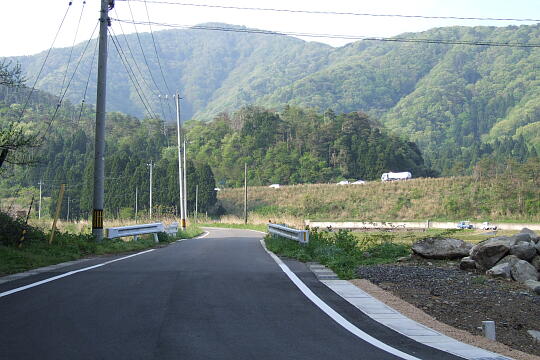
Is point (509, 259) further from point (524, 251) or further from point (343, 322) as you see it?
point (343, 322)

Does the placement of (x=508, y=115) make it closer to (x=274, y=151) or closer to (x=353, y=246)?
(x=274, y=151)

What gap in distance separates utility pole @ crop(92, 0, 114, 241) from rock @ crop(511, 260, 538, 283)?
46.0ft

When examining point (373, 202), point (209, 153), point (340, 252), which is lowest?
point (340, 252)

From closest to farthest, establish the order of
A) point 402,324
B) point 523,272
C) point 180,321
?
1. point 180,321
2. point 402,324
3. point 523,272

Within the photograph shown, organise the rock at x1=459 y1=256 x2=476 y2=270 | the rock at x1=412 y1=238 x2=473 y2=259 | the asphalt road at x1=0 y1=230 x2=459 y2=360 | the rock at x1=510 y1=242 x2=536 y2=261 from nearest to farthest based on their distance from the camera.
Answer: the asphalt road at x1=0 y1=230 x2=459 y2=360 → the rock at x1=459 y1=256 x2=476 y2=270 → the rock at x1=510 y1=242 x2=536 y2=261 → the rock at x1=412 y1=238 x2=473 y2=259

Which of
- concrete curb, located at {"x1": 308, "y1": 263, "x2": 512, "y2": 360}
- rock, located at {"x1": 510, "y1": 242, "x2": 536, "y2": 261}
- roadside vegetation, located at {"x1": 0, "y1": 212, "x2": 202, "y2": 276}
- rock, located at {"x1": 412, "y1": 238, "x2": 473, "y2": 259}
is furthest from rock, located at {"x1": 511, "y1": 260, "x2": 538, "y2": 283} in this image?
roadside vegetation, located at {"x1": 0, "y1": 212, "x2": 202, "y2": 276}

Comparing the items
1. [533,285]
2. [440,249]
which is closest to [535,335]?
[533,285]

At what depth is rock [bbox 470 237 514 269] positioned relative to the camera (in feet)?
53.0

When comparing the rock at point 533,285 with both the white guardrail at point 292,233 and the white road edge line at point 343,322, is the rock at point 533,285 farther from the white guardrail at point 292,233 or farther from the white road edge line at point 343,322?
the white guardrail at point 292,233

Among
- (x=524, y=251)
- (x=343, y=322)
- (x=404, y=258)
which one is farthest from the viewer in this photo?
(x=404, y=258)

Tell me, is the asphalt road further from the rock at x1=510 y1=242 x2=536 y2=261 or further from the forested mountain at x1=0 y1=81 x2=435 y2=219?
the forested mountain at x1=0 y1=81 x2=435 y2=219

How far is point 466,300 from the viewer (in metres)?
11.4

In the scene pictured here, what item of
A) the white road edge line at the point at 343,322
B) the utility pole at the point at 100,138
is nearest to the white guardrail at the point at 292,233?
the utility pole at the point at 100,138

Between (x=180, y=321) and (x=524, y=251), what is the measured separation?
40.1 ft
